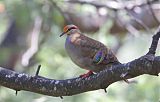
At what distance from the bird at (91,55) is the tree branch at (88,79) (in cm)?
21

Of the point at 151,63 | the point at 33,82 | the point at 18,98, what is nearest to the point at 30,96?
the point at 18,98

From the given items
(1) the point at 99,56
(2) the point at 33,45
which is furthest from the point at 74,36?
(2) the point at 33,45

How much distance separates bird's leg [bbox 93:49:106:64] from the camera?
392 cm

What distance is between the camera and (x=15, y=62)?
31.3 feet

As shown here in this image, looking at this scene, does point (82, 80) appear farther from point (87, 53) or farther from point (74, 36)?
point (74, 36)

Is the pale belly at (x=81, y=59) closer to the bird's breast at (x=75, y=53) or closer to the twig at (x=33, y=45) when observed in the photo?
the bird's breast at (x=75, y=53)

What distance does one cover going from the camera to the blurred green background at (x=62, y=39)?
6.47 m

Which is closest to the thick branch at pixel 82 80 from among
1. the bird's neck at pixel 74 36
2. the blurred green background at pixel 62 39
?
the bird's neck at pixel 74 36

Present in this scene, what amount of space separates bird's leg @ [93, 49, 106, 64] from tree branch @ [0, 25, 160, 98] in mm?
276

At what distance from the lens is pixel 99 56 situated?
3.96m

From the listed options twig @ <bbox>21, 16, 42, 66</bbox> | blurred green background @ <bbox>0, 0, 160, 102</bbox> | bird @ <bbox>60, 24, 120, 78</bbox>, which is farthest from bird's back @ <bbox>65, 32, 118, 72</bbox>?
twig @ <bbox>21, 16, 42, 66</bbox>

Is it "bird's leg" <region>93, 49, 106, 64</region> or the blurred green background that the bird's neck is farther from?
the blurred green background

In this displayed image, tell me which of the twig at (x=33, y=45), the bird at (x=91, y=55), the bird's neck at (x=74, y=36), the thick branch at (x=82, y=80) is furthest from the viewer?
the twig at (x=33, y=45)

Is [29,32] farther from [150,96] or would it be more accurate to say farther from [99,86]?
[99,86]
